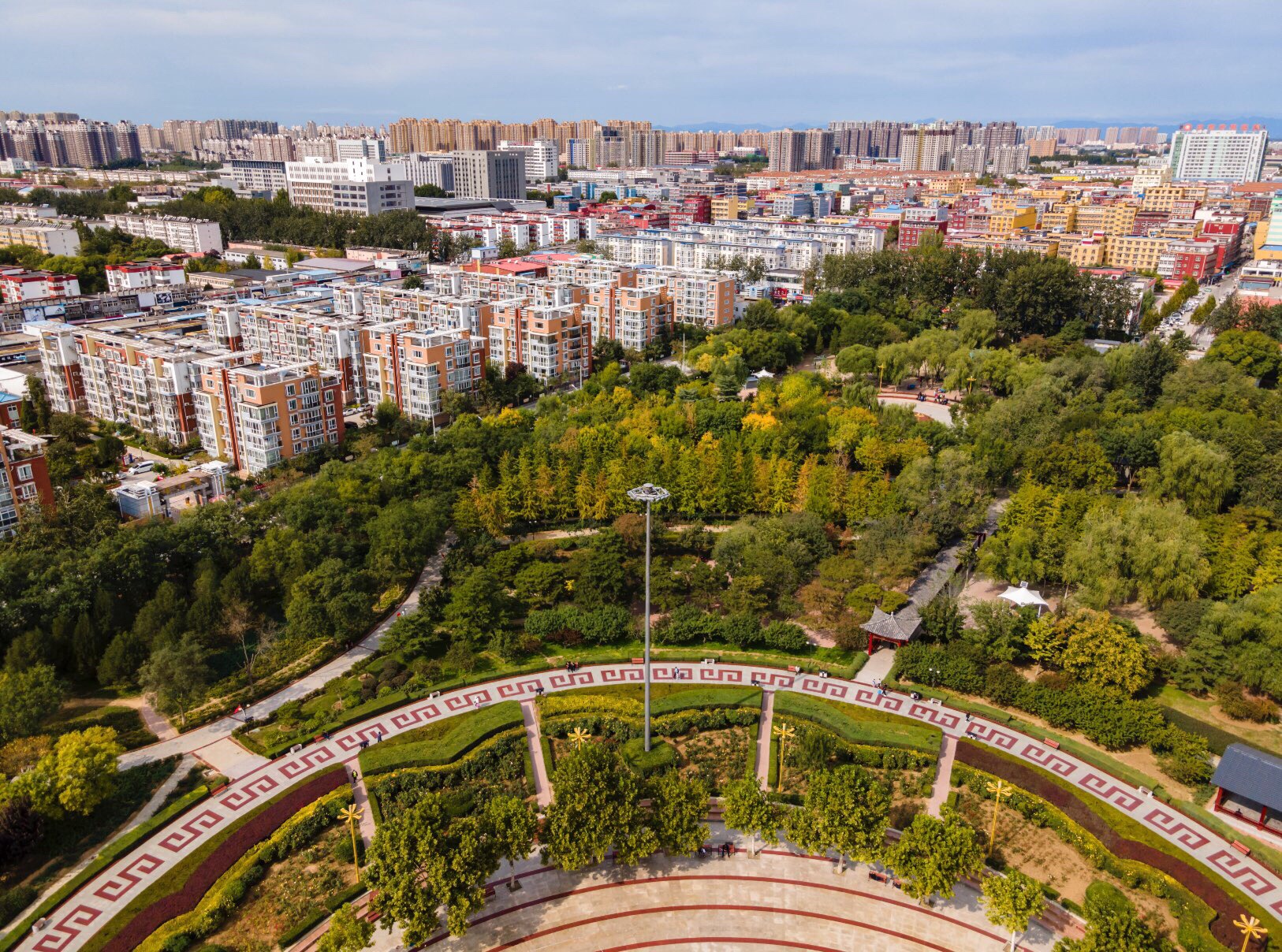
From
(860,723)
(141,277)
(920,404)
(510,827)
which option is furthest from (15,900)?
(141,277)

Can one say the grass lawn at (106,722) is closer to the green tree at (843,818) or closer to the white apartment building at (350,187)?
the green tree at (843,818)

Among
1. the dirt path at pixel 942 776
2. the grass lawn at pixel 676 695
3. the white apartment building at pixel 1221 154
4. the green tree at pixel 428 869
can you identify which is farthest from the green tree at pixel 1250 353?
the white apartment building at pixel 1221 154

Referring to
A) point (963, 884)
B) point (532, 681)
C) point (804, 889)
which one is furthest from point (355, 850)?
point (963, 884)

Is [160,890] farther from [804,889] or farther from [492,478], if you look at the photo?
[492,478]

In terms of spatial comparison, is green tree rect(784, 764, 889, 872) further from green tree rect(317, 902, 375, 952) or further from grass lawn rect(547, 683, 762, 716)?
green tree rect(317, 902, 375, 952)

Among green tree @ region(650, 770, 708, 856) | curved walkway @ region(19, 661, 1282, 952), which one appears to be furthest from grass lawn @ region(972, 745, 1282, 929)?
green tree @ region(650, 770, 708, 856)
